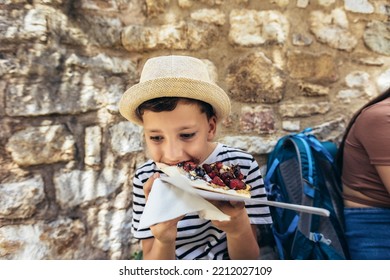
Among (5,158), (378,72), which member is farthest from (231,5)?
(5,158)

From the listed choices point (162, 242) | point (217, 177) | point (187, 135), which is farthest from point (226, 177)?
point (162, 242)

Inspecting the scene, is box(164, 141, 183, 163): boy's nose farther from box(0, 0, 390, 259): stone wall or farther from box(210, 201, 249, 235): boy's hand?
box(0, 0, 390, 259): stone wall

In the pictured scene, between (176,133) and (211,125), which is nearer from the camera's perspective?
(176,133)

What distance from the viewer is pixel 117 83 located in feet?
4.67

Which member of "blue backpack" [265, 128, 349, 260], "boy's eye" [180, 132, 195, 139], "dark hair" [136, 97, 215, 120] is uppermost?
"dark hair" [136, 97, 215, 120]

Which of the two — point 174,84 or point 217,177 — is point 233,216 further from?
point 174,84

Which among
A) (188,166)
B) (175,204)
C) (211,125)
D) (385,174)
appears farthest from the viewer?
(385,174)

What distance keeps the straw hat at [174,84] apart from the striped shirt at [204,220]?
0.86ft

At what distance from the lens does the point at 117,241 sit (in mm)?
1431

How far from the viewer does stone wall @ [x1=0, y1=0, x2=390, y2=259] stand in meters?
1.25

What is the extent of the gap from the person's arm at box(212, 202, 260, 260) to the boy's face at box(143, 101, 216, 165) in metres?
0.20

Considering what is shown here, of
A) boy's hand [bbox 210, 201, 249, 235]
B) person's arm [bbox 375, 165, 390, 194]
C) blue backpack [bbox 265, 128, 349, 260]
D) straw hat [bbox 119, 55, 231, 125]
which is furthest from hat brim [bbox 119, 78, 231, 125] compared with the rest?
person's arm [bbox 375, 165, 390, 194]

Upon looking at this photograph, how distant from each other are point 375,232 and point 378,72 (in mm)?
946

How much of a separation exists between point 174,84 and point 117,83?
→ 1.83ft
